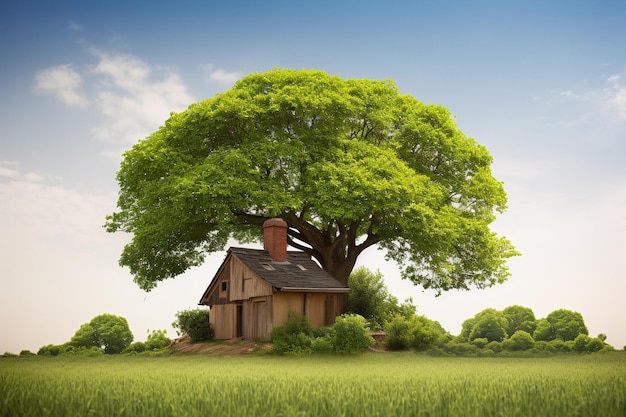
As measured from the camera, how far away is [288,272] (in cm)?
3045

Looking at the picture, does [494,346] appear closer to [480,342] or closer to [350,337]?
[480,342]

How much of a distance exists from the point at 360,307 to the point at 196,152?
45.1 ft

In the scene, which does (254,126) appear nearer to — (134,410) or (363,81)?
(363,81)

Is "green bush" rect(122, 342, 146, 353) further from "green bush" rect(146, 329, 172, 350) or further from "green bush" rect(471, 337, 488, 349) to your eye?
"green bush" rect(471, 337, 488, 349)

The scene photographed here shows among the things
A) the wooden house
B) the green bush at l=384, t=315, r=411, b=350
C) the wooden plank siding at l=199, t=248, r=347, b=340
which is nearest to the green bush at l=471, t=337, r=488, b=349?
the green bush at l=384, t=315, r=411, b=350

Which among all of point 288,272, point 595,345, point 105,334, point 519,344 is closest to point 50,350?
point 105,334

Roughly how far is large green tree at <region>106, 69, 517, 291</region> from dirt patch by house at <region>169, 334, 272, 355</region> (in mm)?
5904

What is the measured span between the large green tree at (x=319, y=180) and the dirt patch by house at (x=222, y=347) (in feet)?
19.4

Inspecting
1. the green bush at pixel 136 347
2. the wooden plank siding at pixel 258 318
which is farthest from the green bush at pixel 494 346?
the green bush at pixel 136 347

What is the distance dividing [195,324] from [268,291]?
6.98 m

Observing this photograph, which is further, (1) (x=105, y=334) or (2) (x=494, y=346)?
(1) (x=105, y=334)

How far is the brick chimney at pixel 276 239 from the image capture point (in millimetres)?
31719

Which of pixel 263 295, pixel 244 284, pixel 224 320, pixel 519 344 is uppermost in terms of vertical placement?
pixel 244 284

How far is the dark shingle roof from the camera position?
94.7 feet
